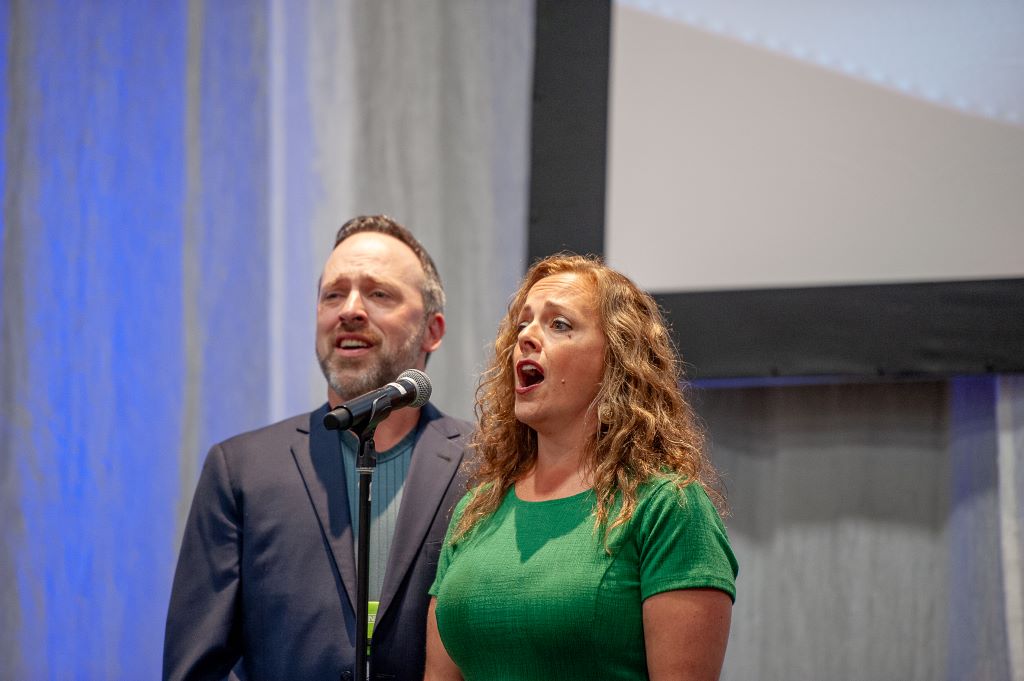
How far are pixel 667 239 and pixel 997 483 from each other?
117 centimetres

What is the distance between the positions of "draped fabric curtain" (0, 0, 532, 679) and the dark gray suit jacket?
1.31 meters

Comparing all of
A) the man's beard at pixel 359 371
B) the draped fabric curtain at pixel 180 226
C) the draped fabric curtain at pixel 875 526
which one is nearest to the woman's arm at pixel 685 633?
the man's beard at pixel 359 371

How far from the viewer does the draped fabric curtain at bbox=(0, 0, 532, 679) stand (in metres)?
3.57

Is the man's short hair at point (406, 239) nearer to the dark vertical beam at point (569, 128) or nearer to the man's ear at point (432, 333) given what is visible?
the man's ear at point (432, 333)

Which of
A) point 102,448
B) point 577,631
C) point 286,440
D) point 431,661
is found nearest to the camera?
point 577,631

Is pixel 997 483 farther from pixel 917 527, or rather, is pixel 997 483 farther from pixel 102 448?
pixel 102 448

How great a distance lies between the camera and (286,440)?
8.01ft

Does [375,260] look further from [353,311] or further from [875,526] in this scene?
[875,526]

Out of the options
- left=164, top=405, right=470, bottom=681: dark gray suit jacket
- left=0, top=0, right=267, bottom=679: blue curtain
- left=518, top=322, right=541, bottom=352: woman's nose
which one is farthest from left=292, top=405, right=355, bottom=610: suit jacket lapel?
left=0, top=0, right=267, bottom=679: blue curtain

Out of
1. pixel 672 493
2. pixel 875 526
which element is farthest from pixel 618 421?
pixel 875 526

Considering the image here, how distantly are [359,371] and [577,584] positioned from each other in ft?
2.74

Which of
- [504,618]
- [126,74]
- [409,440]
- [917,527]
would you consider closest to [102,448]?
[126,74]

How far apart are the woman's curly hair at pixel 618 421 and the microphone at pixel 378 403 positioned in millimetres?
284

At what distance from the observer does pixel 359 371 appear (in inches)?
96.1
